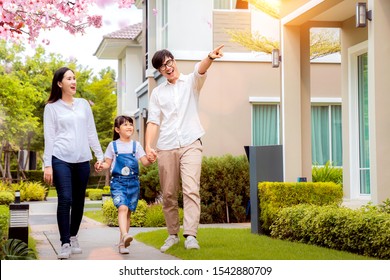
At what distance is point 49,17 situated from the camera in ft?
21.5

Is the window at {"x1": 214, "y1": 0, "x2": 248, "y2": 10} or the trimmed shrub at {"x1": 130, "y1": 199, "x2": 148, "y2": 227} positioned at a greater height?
the window at {"x1": 214, "y1": 0, "x2": 248, "y2": 10}

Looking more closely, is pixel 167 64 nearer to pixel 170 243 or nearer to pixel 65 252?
pixel 170 243

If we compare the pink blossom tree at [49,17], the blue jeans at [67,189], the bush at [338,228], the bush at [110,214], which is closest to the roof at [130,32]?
the bush at [110,214]

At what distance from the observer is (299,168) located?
859cm

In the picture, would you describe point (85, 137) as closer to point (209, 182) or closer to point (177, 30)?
point (209, 182)

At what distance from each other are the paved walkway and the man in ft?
1.23

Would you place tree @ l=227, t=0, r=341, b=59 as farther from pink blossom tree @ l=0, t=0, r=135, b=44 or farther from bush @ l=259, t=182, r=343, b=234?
pink blossom tree @ l=0, t=0, r=135, b=44

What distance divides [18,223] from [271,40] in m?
6.80

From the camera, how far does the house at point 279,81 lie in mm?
8633

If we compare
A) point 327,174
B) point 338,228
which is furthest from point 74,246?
point 327,174

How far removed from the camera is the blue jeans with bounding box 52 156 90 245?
17.4ft

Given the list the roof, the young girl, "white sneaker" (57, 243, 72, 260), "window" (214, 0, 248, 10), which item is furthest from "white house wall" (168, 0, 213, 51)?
"white sneaker" (57, 243, 72, 260)
